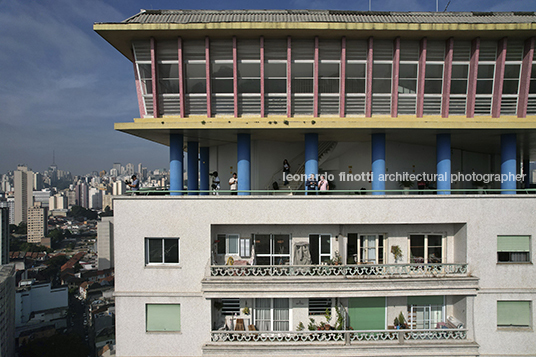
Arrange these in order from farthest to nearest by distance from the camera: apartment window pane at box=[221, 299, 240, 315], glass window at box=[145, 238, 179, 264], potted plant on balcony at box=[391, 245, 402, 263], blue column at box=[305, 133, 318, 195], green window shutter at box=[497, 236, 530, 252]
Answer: blue column at box=[305, 133, 318, 195]
potted plant on balcony at box=[391, 245, 402, 263]
apartment window pane at box=[221, 299, 240, 315]
green window shutter at box=[497, 236, 530, 252]
glass window at box=[145, 238, 179, 264]

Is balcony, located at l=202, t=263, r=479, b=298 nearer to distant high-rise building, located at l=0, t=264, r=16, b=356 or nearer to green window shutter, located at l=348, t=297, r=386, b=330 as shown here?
green window shutter, located at l=348, t=297, r=386, b=330

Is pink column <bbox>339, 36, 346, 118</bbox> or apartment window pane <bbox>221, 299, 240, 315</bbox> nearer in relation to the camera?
apartment window pane <bbox>221, 299, 240, 315</bbox>

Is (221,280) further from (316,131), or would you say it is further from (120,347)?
(316,131)

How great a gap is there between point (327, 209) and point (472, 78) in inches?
423

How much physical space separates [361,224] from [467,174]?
1355 cm

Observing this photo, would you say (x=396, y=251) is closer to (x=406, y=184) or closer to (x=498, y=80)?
(x=406, y=184)

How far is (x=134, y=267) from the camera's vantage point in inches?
516

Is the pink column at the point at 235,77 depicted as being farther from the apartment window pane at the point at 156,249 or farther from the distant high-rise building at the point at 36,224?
the distant high-rise building at the point at 36,224

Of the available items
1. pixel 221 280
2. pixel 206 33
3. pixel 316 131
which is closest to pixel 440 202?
pixel 316 131

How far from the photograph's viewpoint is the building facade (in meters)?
13.0

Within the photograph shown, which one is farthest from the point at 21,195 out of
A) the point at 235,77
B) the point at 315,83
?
the point at 315,83

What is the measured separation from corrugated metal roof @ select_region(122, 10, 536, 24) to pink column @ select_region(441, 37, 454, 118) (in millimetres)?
1503

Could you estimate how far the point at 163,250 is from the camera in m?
13.2

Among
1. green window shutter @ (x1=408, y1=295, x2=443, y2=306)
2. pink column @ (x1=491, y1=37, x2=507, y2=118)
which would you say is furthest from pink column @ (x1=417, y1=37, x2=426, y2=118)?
green window shutter @ (x1=408, y1=295, x2=443, y2=306)
